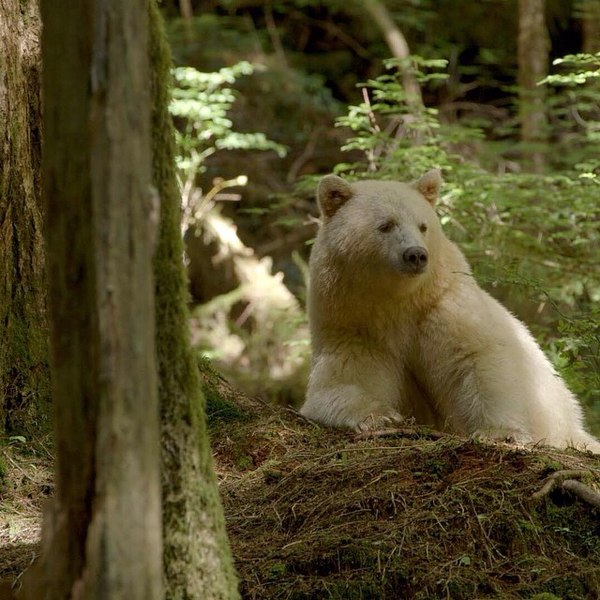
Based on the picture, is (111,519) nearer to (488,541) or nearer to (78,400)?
(78,400)

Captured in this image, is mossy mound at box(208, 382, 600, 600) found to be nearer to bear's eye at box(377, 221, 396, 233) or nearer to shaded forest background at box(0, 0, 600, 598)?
shaded forest background at box(0, 0, 600, 598)

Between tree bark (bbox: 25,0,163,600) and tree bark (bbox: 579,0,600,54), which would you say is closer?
tree bark (bbox: 25,0,163,600)

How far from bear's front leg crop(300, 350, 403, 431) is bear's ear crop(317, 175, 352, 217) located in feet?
3.34

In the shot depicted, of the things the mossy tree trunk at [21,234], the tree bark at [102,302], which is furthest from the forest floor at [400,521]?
the tree bark at [102,302]

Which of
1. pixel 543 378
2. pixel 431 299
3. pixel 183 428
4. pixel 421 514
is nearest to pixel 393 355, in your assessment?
pixel 431 299

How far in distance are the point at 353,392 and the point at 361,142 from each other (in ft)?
9.82

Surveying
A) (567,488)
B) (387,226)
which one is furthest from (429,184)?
(567,488)

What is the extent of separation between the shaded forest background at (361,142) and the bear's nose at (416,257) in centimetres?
157

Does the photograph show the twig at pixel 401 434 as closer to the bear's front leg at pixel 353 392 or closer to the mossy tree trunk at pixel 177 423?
the bear's front leg at pixel 353 392

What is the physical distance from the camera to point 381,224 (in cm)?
584

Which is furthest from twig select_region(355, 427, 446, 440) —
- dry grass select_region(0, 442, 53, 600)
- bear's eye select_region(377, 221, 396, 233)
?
dry grass select_region(0, 442, 53, 600)

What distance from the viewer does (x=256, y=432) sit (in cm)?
556

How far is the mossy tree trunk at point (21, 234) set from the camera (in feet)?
16.7

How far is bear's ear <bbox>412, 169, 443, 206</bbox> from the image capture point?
6.22m
